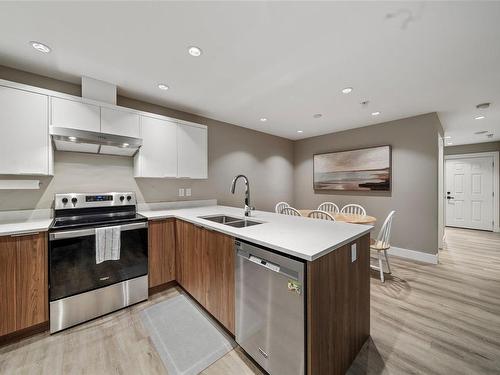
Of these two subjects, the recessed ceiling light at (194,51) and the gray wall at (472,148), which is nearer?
the recessed ceiling light at (194,51)

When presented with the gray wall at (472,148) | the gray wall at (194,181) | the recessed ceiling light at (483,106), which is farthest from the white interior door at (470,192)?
the gray wall at (194,181)

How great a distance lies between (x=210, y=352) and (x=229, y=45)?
2.48 m

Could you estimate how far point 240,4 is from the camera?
4.37ft

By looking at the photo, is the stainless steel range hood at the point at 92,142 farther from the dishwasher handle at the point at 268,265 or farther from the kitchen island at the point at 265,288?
the dishwasher handle at the point at 268,265

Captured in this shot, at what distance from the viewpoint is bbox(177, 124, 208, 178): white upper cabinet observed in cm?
287

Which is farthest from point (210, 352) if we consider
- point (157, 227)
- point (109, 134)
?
point (109, 134)

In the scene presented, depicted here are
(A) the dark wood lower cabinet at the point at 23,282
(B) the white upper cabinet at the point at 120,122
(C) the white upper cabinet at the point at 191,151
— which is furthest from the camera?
(C) the white upper cabinet at the point at 191,151

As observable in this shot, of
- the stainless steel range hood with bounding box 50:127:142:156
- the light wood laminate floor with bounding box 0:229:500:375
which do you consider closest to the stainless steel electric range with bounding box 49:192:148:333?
the light wood laminate floor with bounding box 0:229:500:375

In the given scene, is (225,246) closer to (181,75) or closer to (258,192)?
(181,75)

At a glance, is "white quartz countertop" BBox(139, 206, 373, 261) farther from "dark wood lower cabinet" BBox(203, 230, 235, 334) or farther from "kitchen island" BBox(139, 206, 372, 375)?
"dark wood lower cabinet" BBox(203, 230, 235, 334)

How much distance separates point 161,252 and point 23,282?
1.09 metres

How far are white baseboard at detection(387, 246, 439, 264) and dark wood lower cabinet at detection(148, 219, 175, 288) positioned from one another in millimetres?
3733

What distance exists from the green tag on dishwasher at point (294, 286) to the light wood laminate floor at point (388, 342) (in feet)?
2.57

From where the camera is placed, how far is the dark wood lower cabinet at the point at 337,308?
1.08 meters
